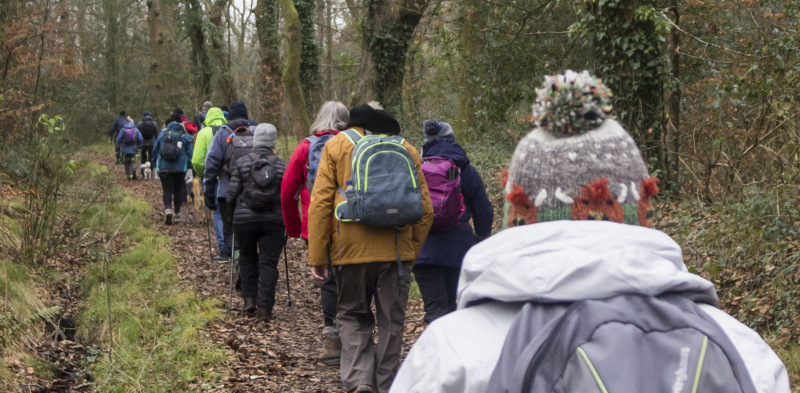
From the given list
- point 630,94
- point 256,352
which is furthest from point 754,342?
point 630,94

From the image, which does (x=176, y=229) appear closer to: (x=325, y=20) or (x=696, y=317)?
(x=696, y=317)

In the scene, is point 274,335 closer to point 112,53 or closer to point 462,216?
point 462,216

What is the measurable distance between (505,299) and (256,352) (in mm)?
5510

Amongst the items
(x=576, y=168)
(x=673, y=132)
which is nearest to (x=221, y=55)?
(x=673, y=132)

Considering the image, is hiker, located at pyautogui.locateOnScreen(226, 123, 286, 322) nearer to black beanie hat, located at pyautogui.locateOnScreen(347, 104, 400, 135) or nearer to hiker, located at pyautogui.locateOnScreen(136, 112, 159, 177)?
black beanie hat, located at pyautogui.locateOnScreen(347, 104, 400, 135)

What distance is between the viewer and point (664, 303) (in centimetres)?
162

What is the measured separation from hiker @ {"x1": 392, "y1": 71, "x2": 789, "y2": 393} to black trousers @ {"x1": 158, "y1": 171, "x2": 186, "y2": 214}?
13.1m

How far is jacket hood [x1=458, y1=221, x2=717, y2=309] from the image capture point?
1606 mm

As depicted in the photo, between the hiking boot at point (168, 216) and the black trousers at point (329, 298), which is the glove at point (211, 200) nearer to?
the black trousers at point (329, 298)

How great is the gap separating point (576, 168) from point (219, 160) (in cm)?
751

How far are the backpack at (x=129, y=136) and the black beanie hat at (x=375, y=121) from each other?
60.4 ft

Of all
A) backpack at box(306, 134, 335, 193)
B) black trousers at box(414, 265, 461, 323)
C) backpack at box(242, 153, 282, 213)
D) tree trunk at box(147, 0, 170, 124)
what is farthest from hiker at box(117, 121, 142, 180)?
black trousers at box(414, 265, 461, 323)

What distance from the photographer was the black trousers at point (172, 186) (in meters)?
14.1

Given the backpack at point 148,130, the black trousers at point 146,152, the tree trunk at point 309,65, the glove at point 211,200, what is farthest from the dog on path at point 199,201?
the black trousers at point 146,152
